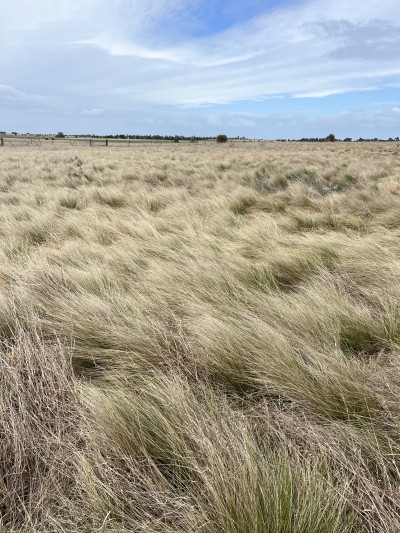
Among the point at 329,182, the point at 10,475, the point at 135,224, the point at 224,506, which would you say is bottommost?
the point at 10,475

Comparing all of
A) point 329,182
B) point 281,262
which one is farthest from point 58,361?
point 329,182

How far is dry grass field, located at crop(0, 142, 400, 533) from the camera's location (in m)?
1.06

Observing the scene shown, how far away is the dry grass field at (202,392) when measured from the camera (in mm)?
1062

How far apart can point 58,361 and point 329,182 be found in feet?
33.9

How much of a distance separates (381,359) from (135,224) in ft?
12.9

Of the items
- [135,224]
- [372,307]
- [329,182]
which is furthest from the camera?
[329,182]

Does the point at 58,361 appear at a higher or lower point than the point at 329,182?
lower

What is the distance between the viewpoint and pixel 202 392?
5.17 feet

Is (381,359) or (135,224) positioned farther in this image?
(135,224)

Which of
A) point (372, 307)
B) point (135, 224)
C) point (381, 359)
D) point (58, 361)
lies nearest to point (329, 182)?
point (135, 224)

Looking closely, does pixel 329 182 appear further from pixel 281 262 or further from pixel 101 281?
pixel 101 281

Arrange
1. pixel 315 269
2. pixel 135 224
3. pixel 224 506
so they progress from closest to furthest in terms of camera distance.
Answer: pixel 224 506, pixel 315 269, pixel 135 224

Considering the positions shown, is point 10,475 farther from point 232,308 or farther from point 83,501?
point 232,308

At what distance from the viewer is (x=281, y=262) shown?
134 inches
